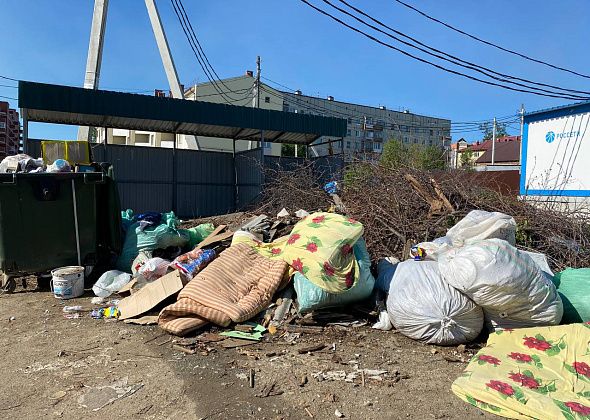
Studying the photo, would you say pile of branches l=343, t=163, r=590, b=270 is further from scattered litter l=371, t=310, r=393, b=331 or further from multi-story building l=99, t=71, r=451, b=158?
multi-story building l=99, t=71, r=451, b=158

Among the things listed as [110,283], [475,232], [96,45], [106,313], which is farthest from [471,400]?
[96,45]

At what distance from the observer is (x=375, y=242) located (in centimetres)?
521

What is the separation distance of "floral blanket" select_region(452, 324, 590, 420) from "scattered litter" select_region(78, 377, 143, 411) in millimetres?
2039

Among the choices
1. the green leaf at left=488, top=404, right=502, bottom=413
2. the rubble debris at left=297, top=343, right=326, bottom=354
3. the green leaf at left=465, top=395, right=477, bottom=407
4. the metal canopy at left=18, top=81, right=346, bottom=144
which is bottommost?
the rubble debris at left=297, top=343, right=326, bottom=354

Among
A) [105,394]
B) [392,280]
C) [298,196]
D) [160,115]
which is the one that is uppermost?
[160,115]

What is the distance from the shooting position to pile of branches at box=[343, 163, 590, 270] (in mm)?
4984

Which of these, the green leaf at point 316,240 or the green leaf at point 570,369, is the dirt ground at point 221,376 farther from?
the green leaf at point 316,240

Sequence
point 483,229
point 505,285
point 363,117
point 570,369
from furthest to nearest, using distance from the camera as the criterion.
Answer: point 363,117 < point 483,229 < point 505,285 < point 570,369

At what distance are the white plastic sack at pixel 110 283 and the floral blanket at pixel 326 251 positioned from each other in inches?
82.1

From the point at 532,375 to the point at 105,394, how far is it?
8.75ft

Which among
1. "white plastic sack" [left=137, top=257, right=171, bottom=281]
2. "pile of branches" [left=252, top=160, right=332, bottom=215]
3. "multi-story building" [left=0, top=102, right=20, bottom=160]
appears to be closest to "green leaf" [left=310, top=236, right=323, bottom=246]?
"white plastic sack" [left=137, top=257, right=171, bottom=281]

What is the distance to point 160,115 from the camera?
10.4 m

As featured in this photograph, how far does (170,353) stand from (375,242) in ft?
9.24

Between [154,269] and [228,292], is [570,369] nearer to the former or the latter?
[228,292]
